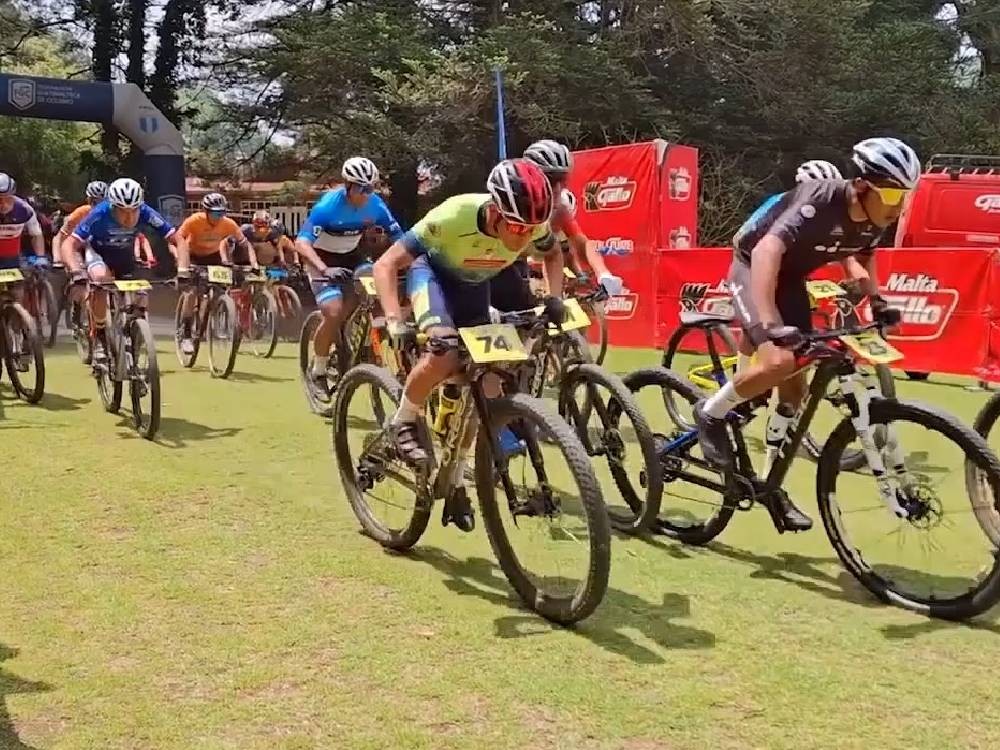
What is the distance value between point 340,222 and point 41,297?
672cm

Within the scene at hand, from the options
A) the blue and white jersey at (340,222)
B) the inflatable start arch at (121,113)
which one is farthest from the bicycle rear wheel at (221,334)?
the inflatable start arch at (121,113)

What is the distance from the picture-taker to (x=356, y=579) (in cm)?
488

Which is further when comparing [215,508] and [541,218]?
[215,508]

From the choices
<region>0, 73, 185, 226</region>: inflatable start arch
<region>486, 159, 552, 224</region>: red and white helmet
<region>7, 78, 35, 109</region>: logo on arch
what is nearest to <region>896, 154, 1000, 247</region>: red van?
<region>486, 159, 552, 224</region>: red and white helmet

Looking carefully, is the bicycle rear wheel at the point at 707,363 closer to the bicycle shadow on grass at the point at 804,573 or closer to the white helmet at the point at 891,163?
the bicycle shadow on grass at the point at 804,573

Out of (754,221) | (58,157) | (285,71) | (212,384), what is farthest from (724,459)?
(58,157)

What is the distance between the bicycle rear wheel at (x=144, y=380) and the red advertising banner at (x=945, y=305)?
542 cm

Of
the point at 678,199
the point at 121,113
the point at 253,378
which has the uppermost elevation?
the point at 121,113

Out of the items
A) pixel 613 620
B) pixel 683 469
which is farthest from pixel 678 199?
pixel 613 620

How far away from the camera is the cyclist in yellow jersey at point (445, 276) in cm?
477

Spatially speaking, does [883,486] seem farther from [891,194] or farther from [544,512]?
[544,512]

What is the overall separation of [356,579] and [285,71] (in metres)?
19.0

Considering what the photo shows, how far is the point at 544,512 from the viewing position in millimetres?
4434

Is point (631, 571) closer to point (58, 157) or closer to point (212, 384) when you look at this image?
point (212, 384)
